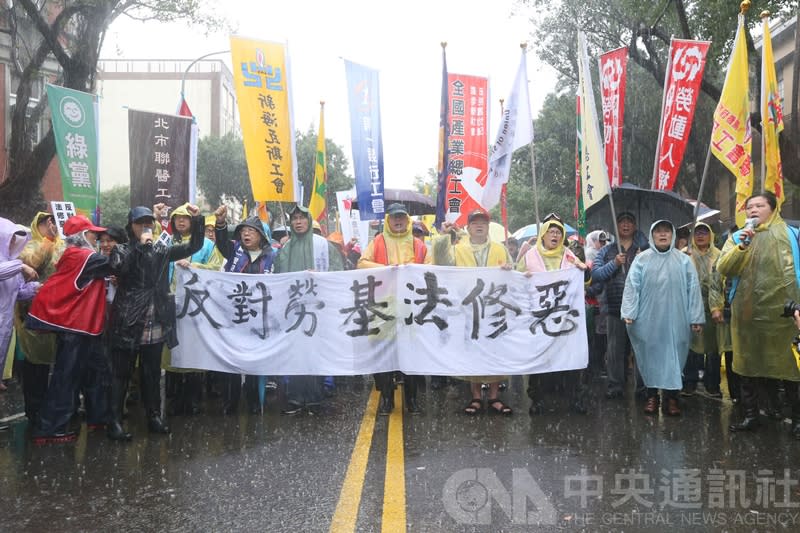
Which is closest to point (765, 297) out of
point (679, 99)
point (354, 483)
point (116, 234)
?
point (354, 483)

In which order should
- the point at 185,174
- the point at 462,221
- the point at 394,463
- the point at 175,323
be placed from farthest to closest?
the point at 185,174, the point at 462,221, the point at 175,323, the point at 394,463

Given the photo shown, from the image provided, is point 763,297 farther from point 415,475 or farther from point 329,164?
point 329,164

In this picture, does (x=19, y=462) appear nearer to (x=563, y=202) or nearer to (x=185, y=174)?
(x=185, y=174)

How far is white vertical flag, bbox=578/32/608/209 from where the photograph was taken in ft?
24.7

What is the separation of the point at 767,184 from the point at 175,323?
6.31m

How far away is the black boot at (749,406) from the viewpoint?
19.7ft

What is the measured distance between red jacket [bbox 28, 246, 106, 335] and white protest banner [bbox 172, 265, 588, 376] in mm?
1101

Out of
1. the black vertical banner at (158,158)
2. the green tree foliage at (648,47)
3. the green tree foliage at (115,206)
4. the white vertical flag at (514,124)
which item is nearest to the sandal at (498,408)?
the white vertical flag at (514,124)

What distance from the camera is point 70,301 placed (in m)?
5.91

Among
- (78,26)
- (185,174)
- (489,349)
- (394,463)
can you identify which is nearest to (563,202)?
(78,26)

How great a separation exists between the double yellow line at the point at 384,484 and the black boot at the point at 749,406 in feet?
9.41

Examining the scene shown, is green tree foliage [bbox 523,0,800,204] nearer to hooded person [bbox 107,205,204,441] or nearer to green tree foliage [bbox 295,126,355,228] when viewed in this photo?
hooded person [bbox 107,205,204,441]

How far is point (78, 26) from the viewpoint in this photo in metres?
15.9

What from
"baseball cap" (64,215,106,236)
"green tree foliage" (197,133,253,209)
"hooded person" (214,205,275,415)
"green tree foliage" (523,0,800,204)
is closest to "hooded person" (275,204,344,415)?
"hooded person" (214,205,275,415)
